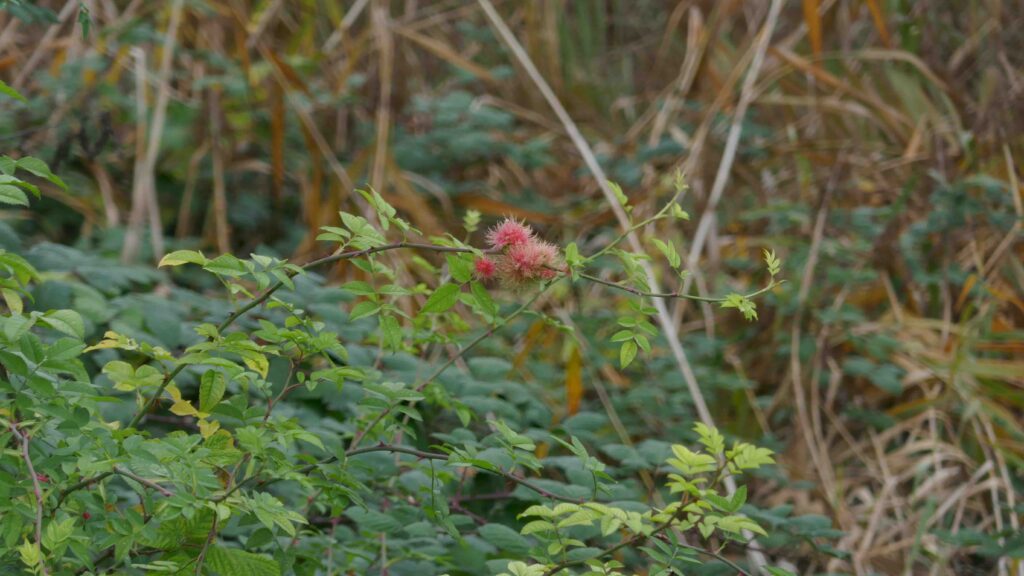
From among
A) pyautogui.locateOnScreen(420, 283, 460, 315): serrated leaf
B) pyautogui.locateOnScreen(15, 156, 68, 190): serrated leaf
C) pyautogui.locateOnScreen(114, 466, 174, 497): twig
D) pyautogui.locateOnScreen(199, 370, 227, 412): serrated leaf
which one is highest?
pyautogui.locateOnScreen(420, 283, 460, 315): serrated leaf

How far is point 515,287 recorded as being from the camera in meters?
1.18

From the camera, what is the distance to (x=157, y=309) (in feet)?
6.46

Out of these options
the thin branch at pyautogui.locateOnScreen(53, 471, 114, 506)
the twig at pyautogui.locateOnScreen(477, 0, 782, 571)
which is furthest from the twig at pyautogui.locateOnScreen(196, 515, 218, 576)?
the twig at pyautogui.locateOnScreen(477, 0, 782, 571)

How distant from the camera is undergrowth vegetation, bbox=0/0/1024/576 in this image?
123cm

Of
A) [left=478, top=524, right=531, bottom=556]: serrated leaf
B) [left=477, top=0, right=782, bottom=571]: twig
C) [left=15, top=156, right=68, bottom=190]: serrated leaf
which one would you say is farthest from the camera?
[left=477, top=0, right=782, bottom=571]: twig

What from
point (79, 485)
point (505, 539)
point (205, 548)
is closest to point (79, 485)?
point (79, 485)

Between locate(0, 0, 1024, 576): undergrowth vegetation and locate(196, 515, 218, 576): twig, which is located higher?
locate(0, 0, 1024, 576): undergrowth vegetation

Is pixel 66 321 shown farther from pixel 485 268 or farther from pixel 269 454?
pixel 485 268

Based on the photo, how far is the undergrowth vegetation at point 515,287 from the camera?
48.3 inches

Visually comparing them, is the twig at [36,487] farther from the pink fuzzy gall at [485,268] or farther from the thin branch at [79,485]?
the pink fuzzy gall at [485,268]

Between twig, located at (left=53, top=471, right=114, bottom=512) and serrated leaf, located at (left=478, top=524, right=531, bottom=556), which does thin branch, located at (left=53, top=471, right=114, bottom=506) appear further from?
serrated leaf, located at (left=478, top=524, right=531, bottom=556)

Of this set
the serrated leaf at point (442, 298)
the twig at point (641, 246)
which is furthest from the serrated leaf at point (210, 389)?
the twig at point (641, 246)

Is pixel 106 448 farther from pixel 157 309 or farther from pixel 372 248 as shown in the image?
pixel 157 309

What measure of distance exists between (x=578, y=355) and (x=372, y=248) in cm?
125
